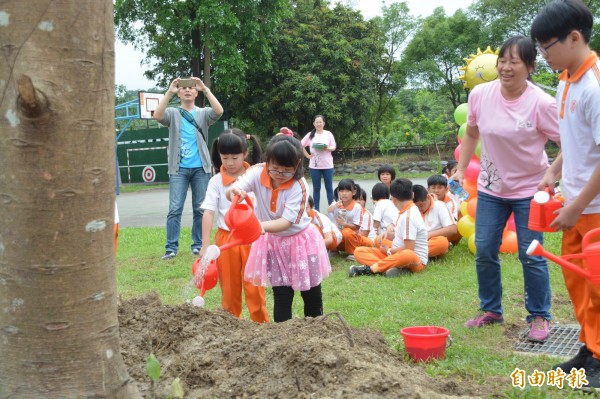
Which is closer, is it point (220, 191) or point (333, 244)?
point (220, 191)

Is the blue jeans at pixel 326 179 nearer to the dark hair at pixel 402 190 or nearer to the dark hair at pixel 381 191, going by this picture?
the dark hair at pixel 381 191

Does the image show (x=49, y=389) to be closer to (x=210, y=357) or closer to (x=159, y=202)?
(x=210, y=357)

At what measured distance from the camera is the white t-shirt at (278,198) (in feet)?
11.4

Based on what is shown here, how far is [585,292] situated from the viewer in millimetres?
2857

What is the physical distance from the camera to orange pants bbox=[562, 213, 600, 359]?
8.91ft

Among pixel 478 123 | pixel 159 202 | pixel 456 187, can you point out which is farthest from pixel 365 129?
pixel 478 123

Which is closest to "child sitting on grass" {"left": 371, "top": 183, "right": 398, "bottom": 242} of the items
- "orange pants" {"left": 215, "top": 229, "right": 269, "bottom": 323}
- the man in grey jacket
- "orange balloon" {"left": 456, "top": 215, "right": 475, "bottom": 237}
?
"orange balloon" {"left": 456, "top": 215, "right": 475, "bottom": 237}

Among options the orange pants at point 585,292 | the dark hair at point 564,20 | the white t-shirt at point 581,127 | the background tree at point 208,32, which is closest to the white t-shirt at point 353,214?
the orange pants at point 585,292

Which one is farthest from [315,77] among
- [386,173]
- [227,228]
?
[227,228]

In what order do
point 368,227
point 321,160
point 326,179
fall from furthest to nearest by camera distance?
point 326,179 < point 321,160 < point 368,227

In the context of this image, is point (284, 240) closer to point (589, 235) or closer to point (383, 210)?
point (589, 235)

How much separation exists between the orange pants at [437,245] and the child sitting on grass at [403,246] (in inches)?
14.9

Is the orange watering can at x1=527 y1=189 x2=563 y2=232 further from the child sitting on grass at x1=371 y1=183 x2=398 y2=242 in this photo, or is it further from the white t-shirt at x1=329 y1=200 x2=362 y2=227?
the white t-shirt at x1=329 y1=200 x2=362 y2=227

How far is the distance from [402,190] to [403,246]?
55 centimetres
